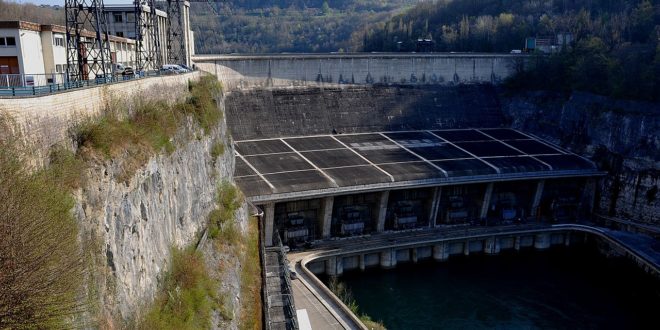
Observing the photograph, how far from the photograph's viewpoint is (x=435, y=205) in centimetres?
4322

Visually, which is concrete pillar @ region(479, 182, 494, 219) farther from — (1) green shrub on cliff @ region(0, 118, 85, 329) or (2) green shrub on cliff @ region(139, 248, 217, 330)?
(1) green shrub on cliff @ region(0, 118, 85, 329)

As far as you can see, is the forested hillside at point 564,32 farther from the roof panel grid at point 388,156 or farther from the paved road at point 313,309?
the paved road at point 313,309

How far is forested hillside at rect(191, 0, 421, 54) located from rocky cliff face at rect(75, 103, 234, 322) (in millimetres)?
101666

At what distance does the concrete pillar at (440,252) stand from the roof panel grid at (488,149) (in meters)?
9.55

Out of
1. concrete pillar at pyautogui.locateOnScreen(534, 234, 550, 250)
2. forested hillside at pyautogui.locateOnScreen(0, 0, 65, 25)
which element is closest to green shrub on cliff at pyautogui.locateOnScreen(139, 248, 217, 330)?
concrete pillar at pyautogui.locateOnScreen(534, 234, 550, 250)

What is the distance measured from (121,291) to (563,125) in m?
47.6

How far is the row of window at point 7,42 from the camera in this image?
2253 cm

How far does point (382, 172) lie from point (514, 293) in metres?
12.6

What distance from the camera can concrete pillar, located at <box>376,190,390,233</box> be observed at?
41219 millimetres

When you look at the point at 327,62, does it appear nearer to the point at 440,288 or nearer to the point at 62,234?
the point at 440,288

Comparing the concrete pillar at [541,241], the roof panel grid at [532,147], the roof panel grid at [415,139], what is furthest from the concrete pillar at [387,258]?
the roof panel grid at [532,147]

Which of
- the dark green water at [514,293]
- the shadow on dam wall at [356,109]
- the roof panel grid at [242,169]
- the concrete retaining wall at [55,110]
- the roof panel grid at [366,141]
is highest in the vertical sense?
the concrete retaining wall at [55,110]

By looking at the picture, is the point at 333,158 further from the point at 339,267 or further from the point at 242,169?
the point at 339,267

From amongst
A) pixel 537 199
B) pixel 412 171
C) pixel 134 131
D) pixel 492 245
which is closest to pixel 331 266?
pixel 412 171
